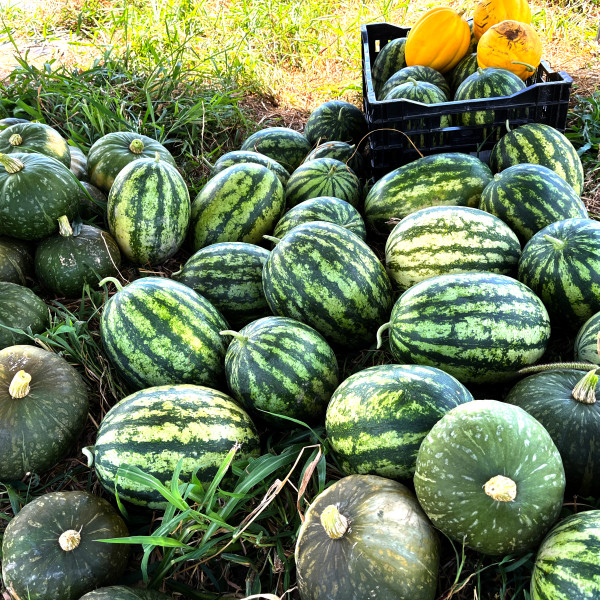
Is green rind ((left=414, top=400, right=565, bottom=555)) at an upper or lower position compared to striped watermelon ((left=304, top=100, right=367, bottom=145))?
lower

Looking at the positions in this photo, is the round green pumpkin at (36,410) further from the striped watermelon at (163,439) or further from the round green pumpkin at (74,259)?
the round green pumpkin at (74,259)

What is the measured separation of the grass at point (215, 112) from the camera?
1.97 m

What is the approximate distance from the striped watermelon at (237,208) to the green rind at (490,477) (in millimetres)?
1886

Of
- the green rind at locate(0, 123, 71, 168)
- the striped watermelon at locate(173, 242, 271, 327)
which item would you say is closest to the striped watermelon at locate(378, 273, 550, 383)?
the striped watermelon at locate(173, 242, 271, 327)

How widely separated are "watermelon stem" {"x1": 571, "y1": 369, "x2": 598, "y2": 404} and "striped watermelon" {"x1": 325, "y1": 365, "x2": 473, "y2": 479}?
1.18ft

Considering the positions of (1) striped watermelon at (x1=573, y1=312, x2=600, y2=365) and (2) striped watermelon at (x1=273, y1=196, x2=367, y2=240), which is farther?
(2) striped watermelon at (x1=273, y1=196, x2=367, y2=240)

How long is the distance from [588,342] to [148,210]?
7.14ft

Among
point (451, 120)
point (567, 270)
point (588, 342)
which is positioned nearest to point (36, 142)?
point (451, 120)

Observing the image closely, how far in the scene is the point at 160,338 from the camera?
2418 mm

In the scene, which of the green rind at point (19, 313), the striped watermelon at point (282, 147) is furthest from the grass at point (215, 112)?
the striped watermelon at point (282, 147)

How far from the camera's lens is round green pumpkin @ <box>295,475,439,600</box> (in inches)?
65.6

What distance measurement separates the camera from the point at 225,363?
2.44 m

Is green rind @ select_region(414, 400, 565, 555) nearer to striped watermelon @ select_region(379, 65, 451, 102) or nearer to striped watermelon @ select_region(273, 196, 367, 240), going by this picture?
striped watermelon @ select_region(273, 196, 367, 240)

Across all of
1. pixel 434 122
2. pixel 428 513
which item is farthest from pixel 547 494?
pixel 434 122
